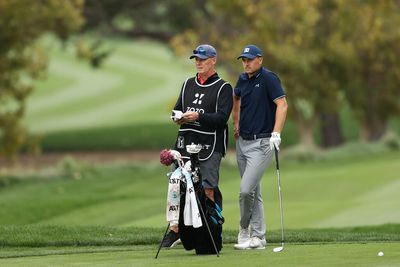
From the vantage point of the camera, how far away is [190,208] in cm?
1200

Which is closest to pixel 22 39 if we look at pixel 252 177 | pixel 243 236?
pixel 243 236

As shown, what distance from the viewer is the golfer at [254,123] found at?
12.6 m

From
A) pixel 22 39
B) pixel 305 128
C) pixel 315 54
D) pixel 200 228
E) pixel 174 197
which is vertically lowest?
pixel 200 228

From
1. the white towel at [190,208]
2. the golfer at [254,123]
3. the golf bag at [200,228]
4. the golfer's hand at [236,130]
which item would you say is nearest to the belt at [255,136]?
the golfer at [254,123]

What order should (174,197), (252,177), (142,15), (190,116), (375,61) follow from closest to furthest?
1. (174,197)
2. (190,116)
3. (252,177)
4. (375,61)
5. (142,15)

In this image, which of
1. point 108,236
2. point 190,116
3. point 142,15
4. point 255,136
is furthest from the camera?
point 142,15

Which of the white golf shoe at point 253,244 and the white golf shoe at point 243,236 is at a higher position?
the white golf shoe at point 243,236

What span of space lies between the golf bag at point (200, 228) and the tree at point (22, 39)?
A: 17.0 metres

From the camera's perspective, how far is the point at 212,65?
12500 millimetres

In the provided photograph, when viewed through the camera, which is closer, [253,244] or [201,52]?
[201,52]

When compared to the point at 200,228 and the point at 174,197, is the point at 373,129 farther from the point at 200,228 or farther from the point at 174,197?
the point at 174,197

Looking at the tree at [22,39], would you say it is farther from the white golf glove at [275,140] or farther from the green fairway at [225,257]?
the white golf glove at [275,140]

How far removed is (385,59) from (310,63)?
8.35 feet

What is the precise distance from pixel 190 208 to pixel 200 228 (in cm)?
25
